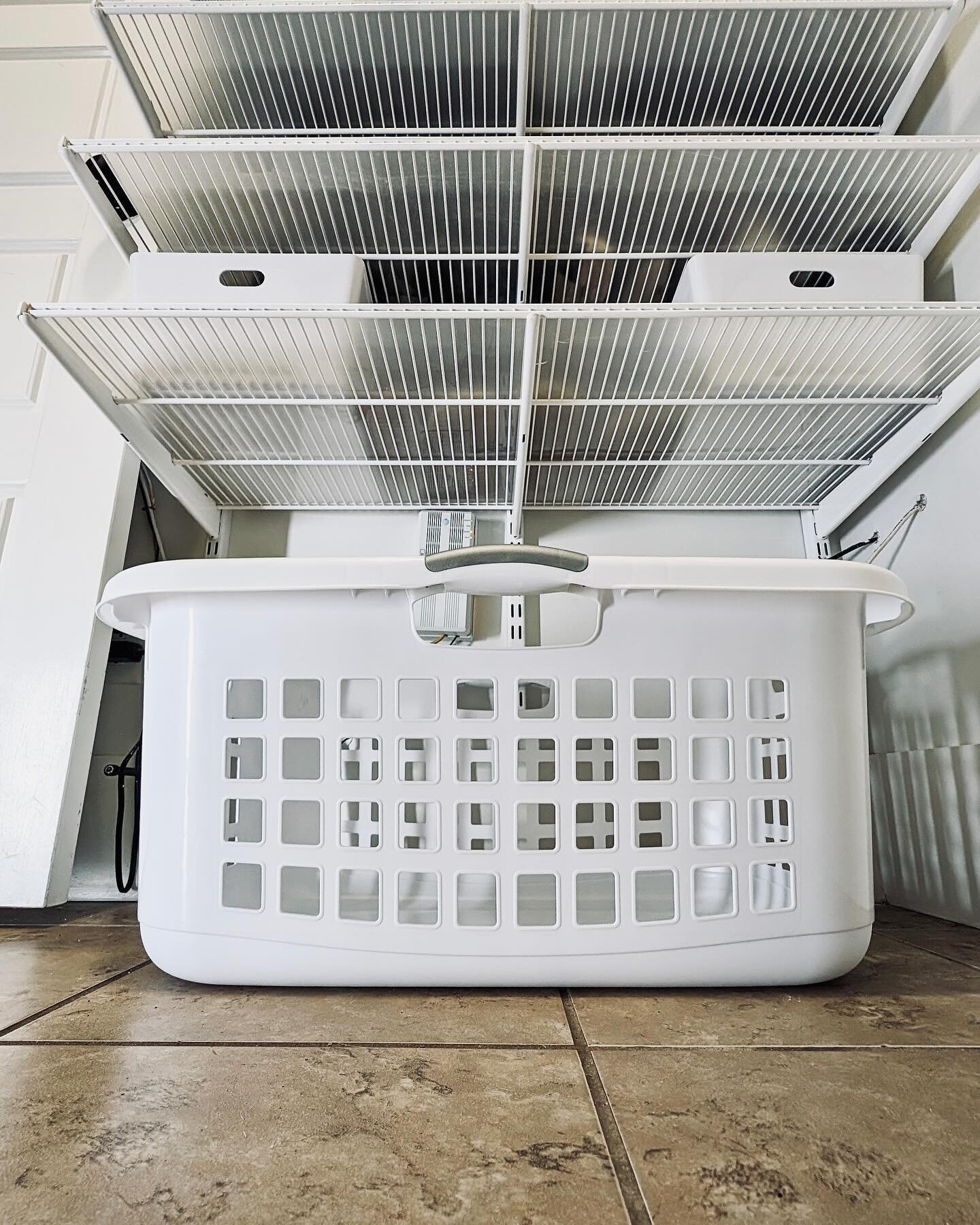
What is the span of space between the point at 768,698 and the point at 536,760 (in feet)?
0.66

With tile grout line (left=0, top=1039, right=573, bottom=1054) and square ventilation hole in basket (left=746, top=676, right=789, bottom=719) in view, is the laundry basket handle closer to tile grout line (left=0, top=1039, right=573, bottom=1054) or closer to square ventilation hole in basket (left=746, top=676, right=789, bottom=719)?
square ventilation hole in basket (left=746, top=676, right=789, bottom=719)

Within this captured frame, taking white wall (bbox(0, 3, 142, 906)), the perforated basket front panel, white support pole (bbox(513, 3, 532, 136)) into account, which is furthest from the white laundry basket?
white support pole (bbox(513, 3, 532, 136))

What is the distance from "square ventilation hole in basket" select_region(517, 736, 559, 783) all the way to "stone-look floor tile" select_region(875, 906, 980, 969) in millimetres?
399

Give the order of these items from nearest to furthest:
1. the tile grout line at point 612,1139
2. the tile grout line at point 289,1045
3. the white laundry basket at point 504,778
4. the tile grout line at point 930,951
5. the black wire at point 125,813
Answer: the tile grout line at point 612,1139 → the tile grout line at point 289,1045 → the white laundry basket at point 504,778 → the tile grout line at point 930,951 → the black wire at point 125,813

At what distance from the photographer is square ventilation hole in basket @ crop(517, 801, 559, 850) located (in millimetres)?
612

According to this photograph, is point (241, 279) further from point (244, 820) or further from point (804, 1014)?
point (804, 1014)

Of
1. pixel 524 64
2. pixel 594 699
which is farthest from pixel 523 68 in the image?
pixel 594 699

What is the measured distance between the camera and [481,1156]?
35cm

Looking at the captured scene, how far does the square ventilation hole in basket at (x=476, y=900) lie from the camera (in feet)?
1.96

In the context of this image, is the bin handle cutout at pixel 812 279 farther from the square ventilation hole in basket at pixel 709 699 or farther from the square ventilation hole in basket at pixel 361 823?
the square ventilation hole in basket at pixel 361 823

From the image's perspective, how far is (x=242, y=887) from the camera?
0.62 meters

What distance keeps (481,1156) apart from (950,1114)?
9.2 inches

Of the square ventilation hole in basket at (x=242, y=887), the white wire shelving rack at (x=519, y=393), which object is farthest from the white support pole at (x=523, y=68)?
the square ventilation hole in basket at (x=242, y=887)

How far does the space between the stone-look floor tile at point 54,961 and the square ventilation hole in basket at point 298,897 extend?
174 mm
